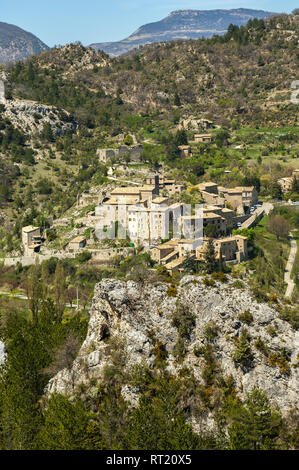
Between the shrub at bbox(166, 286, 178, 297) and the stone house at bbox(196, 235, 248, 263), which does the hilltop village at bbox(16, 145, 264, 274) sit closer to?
the stone house at bbox(196, 235, 248, 263)

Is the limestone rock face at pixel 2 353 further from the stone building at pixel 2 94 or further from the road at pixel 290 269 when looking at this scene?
the stone building at pixel 2 94

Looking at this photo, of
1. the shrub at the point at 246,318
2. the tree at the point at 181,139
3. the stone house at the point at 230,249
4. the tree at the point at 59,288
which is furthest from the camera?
the tree at the point at 181,139

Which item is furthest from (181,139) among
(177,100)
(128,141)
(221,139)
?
(177,100)

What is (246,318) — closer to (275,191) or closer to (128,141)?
(275,191)

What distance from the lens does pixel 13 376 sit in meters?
24.3

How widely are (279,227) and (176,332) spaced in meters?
26.8

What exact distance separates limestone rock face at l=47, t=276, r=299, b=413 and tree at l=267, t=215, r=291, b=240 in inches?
988

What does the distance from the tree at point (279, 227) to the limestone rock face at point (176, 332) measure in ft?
82.3

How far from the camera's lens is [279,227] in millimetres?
45656

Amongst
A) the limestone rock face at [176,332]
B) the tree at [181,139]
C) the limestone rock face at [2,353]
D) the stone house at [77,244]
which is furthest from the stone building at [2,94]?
the limestone rock face at [176,332]

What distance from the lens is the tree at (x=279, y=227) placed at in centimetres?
4569
